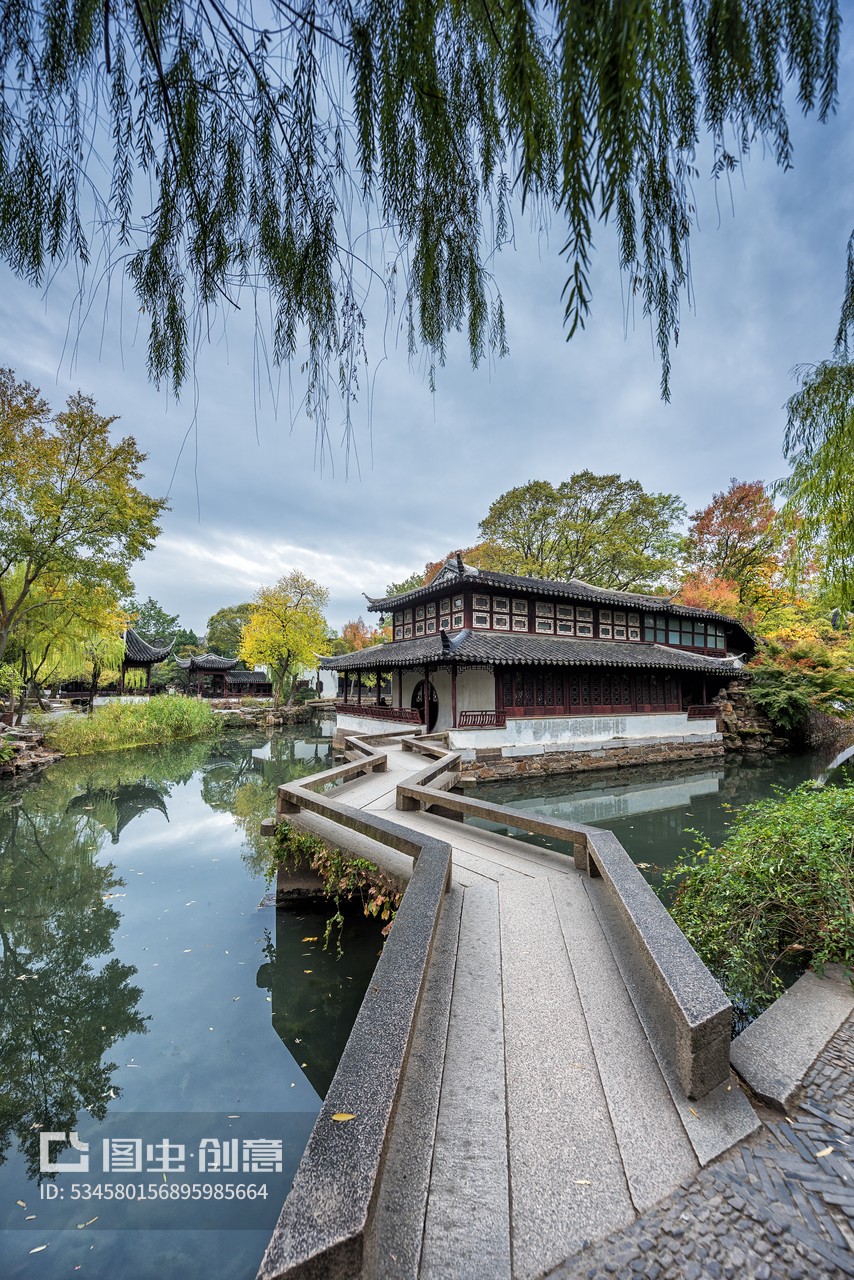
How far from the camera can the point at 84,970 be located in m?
3.93

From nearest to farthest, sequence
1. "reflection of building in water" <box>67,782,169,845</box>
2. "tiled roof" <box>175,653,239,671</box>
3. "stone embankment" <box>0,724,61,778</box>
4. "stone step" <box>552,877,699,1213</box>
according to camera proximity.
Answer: "stone step" <box>552,877,699,1213</box> → "reflection of building in water" <box>67,782,169,845</box> → "stone embankment" <box>0,724,61,778</box> → "tiled roof" <box>175,653,239,671</box>

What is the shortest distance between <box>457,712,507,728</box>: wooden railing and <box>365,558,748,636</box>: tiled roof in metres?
3.98

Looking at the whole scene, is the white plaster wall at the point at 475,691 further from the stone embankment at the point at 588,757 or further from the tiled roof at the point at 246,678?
the tiled roof at the point at 246,678

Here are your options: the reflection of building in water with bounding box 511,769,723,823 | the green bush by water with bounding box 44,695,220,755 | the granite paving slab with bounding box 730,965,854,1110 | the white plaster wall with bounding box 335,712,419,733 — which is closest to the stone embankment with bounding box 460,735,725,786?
the reflection of building in water with bounding box 511,769,723,823

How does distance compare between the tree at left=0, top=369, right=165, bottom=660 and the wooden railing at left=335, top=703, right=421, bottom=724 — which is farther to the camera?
the wooden railing at left=335, top=703, right=421, bottom=724

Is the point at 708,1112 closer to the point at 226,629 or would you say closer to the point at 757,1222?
the point at 757,1222

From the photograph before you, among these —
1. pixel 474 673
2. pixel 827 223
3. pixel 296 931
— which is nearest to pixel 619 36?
pixel 827 223

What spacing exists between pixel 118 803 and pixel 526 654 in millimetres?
9962

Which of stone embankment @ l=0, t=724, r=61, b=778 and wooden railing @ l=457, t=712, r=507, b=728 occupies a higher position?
wooden railing @ l=457, t=712, r=507, b=728

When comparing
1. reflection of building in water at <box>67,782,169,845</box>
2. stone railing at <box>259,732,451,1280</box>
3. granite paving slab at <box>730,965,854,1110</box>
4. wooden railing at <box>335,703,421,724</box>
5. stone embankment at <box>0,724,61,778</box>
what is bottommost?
reflection of building in water at <box>67,782,169,845</box>

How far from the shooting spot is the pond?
6.50ft

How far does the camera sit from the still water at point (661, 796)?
7406mm

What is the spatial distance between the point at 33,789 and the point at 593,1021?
11.9 m

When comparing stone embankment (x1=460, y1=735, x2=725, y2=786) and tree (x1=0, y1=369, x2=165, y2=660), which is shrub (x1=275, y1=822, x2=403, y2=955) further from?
tree (x1=0, y1=369, x2=165, y2=660)
